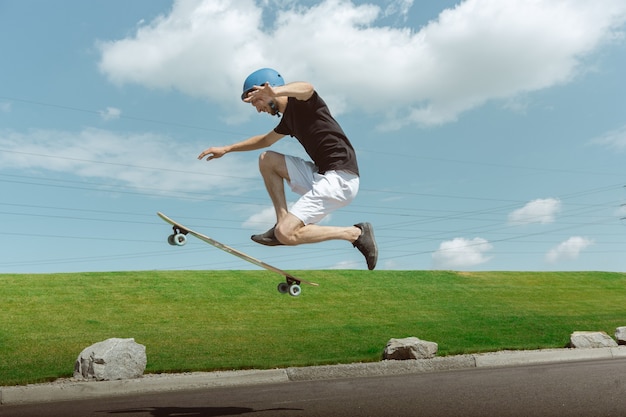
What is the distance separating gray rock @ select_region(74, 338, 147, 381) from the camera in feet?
32.9

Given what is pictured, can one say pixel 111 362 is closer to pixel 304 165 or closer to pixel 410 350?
pixel 410 350

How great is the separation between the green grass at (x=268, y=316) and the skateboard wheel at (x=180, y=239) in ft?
22.3

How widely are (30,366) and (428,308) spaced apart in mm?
12843

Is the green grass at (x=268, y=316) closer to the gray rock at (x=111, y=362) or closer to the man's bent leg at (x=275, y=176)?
the gray rock at (x=111, y=362)

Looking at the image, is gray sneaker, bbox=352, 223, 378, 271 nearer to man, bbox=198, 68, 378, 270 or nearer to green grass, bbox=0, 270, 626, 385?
man, bbox=198, 68, 378, 270

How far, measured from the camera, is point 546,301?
24.4m

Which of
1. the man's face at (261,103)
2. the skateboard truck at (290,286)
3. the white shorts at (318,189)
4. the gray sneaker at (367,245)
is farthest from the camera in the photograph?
the skateboard truck at (290,286)

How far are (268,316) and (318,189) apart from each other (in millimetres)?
14951

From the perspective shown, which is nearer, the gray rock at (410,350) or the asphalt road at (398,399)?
the asphalt road at (398,399)

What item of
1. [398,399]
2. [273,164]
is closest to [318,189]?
[273,164]

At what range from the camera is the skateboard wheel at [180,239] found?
4.45 m

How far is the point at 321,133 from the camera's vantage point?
3.93 meters

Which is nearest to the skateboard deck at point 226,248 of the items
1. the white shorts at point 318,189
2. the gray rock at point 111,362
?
the white shorts at point 318,189

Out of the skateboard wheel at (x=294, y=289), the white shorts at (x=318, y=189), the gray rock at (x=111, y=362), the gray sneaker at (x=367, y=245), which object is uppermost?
Result: the white shorts at (x=318, y=189)
